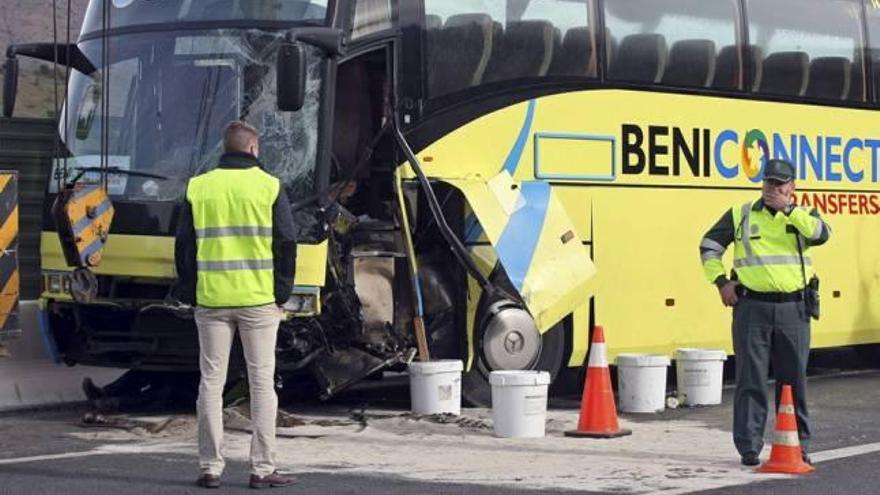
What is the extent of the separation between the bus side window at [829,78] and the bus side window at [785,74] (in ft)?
0.44

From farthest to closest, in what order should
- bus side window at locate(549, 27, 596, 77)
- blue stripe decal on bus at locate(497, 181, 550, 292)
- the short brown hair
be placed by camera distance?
bus side window at locate(549, 27, 596, 77) < blue stripe decal on bus at locate(497, 181, 550, 292) < the short brown hair

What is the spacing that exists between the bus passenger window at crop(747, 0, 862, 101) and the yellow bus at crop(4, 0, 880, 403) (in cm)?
26

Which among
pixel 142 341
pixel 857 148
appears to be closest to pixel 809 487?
pixel 142 341

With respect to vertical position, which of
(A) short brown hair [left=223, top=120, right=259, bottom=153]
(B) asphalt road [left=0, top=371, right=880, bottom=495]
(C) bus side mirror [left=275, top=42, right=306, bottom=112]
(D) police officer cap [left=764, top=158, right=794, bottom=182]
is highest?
(C) bus side mirror [left=275, top=42, right=306, bottom=112]

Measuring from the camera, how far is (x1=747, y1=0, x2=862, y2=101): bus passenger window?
16.9m

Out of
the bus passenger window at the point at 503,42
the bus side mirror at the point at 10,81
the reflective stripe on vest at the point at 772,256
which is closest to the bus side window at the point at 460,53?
the bus passenger window at the point at 503,42

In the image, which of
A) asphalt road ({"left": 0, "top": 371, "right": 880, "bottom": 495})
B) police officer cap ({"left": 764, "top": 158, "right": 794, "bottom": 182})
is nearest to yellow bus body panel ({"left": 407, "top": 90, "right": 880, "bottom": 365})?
asphalt road ({"left": 0, "top": 371, "right": 880, "bottom": 495})

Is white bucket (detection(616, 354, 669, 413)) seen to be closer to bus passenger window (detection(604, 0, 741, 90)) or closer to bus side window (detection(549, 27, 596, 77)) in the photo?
bus side window (detection(549, 27, 596, 77))

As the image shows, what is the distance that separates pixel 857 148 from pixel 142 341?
7733mm

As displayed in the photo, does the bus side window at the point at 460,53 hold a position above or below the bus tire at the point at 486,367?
above

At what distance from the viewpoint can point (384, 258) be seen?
555 inches

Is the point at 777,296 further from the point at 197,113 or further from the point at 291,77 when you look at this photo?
the point at 197,113

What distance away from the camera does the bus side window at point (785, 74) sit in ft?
55.2

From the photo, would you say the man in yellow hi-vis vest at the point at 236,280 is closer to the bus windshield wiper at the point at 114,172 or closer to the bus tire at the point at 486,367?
the bus windshield wiper at the point at 114,172
